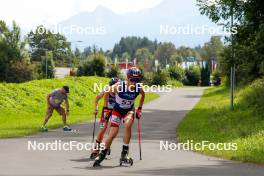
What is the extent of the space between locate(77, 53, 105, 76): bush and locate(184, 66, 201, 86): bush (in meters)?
29.4

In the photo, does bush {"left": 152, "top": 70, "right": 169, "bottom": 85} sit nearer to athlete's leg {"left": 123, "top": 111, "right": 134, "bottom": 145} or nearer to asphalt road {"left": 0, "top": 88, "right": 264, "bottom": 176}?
asphalt road {"left": 0, "top": 88, "right": 264, "bottom": 176}

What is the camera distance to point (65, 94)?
21078 mm

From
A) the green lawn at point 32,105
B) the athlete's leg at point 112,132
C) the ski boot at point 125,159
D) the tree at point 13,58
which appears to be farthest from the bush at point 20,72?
the ski boot at point 125,159

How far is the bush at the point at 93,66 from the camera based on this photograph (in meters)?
81.6

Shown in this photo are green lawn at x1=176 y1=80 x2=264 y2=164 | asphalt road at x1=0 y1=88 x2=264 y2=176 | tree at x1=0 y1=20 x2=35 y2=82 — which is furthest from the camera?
tree at x1=0 y1=20 x2=35 y2=82

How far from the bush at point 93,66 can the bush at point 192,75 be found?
96.3ft

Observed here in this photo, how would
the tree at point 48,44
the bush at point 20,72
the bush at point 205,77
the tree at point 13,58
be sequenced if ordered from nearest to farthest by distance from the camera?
the bush at point 20,72
the tree at point 13,58
the bush at point 205,77
the tree at point 48,44

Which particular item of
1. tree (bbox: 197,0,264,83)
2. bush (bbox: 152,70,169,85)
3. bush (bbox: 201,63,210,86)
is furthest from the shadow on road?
bush (bbox: 201,63,210,86)

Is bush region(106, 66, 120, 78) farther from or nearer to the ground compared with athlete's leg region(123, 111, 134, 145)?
farther from the ground

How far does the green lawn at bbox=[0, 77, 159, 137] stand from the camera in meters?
26.0

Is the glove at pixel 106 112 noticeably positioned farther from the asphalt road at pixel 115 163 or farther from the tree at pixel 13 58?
the tree at pixel 13 58

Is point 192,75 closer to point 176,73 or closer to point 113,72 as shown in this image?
point 176,73

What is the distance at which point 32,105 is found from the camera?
34062 millimetres

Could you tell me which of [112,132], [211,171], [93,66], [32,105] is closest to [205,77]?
[93,66]
